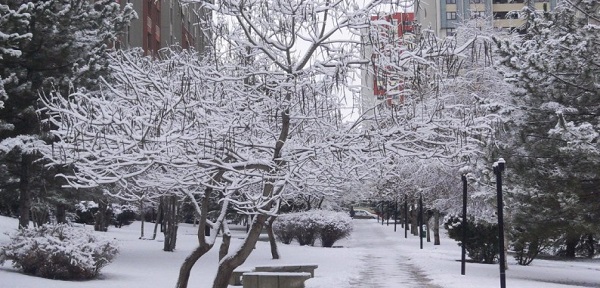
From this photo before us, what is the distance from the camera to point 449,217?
29.5 meters

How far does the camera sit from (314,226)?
1527 inches

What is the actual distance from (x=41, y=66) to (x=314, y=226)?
2038 centimetres

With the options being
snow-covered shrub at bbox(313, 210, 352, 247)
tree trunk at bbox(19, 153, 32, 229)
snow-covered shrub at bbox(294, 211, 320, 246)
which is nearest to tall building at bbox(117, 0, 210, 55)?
snow-covered shrub at bbox(294, 211, 320, 246)

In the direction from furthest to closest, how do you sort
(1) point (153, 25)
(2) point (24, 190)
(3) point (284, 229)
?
(1) point (153, 25)
(3) point (284, 229)
(2) point (24, 190)

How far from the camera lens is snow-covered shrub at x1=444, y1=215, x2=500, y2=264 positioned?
27633 millimetres

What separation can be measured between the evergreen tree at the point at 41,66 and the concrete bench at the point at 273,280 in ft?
21.6

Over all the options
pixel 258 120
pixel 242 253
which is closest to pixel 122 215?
pixel 242 253

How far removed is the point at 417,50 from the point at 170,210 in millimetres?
19829

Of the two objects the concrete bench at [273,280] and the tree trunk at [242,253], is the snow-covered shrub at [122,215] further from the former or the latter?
the tree trunk at [242,253]

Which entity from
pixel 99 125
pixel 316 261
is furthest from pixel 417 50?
pixel 316 261

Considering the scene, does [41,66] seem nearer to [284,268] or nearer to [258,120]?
[284,268]

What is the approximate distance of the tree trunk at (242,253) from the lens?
13289mm

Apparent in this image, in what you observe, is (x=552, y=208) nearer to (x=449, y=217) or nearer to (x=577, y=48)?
(x=577, y=48)

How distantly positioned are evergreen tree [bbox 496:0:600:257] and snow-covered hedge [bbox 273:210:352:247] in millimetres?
19607
